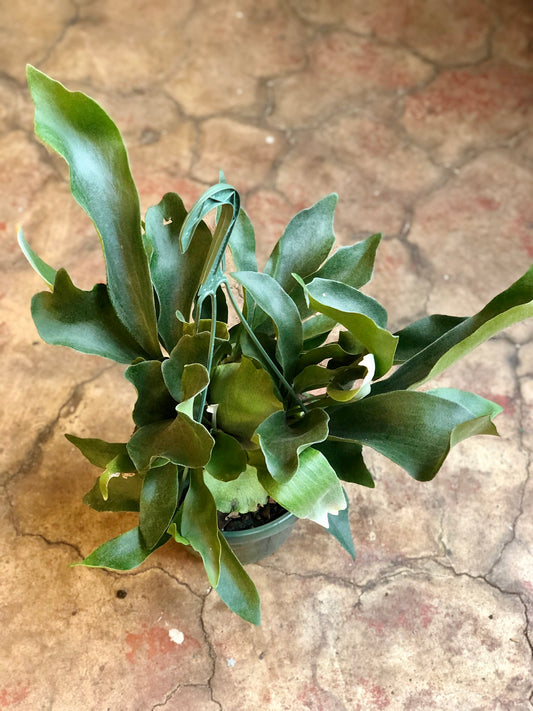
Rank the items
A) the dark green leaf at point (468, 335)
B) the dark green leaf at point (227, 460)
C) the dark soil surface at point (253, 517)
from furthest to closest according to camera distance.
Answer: the dark soil surface at point (253, 517), the dark green leaf at point (227, 460), the dark green leaf at point (468, 335)

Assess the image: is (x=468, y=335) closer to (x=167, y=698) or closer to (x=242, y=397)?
(x=242, y=397)

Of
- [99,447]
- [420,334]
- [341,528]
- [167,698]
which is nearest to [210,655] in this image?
[167,698]

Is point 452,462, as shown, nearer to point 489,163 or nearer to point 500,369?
point 500,369

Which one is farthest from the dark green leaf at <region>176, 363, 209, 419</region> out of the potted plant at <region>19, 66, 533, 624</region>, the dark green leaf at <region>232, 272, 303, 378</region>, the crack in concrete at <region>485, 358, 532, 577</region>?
the crack in concrete at <region>485, 358, 532, 577</region>

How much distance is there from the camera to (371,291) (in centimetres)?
179

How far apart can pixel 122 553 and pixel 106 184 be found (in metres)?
0.49

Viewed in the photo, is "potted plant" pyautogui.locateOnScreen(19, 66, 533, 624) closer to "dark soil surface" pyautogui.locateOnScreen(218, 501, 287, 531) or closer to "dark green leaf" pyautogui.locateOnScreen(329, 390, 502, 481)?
"dark green leaf" pyautogui.locateOnScreen(329, 390, 502, 481)

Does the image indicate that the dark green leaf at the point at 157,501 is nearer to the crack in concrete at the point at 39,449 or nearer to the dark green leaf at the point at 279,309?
the dark green leaf at the point at 279,309

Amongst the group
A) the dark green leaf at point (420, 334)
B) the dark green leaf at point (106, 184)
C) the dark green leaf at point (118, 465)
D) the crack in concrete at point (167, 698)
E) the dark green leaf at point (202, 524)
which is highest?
the dark green leaf at point (106, 184)

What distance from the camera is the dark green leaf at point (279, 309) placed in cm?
96

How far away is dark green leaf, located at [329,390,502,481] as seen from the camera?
95 centimetres

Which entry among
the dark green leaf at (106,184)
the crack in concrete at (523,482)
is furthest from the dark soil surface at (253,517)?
the crack in concrete at (523,482)

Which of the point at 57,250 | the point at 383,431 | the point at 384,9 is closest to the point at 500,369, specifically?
the point at 383,431

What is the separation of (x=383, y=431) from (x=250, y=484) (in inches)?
8.7
